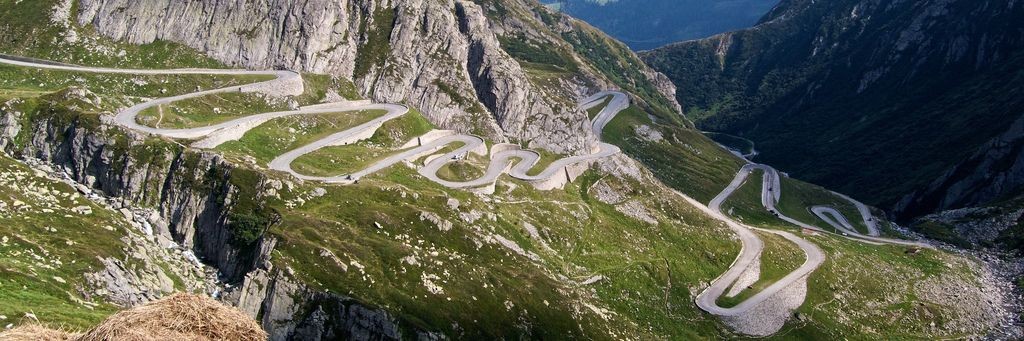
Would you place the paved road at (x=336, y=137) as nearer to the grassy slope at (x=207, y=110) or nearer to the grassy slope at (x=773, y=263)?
the grassy slope at (x=207, y=110)

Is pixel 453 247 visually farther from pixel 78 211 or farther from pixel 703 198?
pixel 703 198

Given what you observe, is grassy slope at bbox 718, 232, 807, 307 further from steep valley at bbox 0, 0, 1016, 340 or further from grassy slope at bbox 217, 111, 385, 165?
grassy slope at bbox 217, 111, 385, 165

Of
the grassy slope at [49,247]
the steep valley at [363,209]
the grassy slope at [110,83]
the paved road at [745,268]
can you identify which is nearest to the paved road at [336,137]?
the steep valley at [363,209]

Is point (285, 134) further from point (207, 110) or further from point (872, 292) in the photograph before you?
point (872, 292)

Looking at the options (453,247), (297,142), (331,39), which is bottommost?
(453,247)

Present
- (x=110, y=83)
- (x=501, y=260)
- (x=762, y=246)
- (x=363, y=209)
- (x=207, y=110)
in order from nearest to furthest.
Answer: (x=363, y=209), (x=501, y=260), (x=207, y=110), (x=110, y=83), (x=762, y=246)

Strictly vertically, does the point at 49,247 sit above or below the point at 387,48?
below

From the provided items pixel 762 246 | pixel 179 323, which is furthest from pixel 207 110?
pixel 762 246

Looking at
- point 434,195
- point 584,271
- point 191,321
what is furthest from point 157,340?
point 584,271
